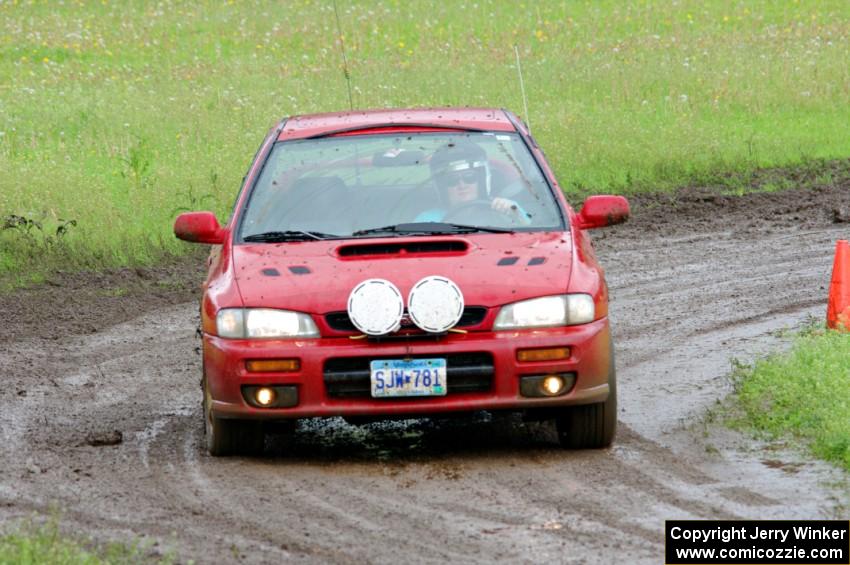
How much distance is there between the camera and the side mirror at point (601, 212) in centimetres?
883

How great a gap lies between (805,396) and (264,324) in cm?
281

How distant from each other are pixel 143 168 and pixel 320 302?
1076cm

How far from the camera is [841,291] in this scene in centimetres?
1105

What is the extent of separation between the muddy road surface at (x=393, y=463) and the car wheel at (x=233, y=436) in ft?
0.23

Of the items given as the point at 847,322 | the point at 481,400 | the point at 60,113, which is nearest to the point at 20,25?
the point at 60,113

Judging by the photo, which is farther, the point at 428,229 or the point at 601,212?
the point at 601,212

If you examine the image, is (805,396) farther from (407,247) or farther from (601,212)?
(407,247)

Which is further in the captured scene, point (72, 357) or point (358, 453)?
point (72, 357)

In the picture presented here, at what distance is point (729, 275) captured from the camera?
553 inches

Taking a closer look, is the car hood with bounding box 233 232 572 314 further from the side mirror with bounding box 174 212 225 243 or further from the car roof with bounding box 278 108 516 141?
the car roof with bounding box 278 108 516 141

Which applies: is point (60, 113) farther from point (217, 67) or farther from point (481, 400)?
point (481, 400)

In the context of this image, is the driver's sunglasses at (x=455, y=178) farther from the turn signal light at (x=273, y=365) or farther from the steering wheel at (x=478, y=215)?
the turn signal light at (x=273, y=365)

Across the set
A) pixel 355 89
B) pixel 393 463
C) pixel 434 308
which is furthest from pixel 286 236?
pixel 355 89

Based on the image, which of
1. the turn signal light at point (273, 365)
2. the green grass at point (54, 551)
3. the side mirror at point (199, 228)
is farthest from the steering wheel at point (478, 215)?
the green grass at point (54, 551)
